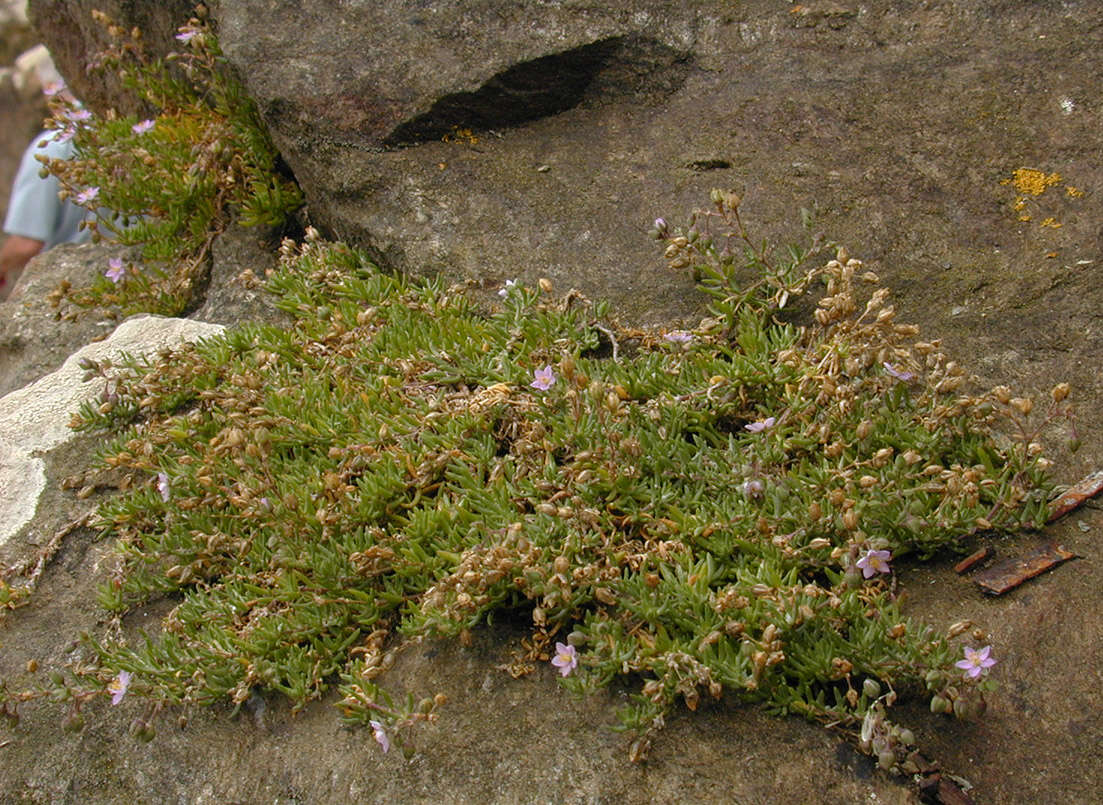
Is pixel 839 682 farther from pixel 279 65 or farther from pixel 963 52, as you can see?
pixel 279 65

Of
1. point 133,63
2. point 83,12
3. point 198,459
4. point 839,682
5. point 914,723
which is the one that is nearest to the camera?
point 914,723

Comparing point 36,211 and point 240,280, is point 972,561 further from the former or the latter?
point 36,211

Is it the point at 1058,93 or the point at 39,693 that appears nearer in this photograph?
the point at 39,693

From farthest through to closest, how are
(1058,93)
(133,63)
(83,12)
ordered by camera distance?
(83,12), (133,63), (1058,93)

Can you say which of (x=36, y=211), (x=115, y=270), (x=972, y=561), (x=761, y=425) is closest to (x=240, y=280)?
(x=115, y=270)

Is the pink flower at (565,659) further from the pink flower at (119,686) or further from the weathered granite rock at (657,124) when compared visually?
the weathered granite rock at (657,124)

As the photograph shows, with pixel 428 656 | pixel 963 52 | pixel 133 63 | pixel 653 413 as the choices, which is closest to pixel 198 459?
pixel 428 656

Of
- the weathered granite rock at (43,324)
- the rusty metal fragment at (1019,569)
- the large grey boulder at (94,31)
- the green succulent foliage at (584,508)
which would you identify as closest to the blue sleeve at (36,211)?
the large grey boulder at (94,31)
